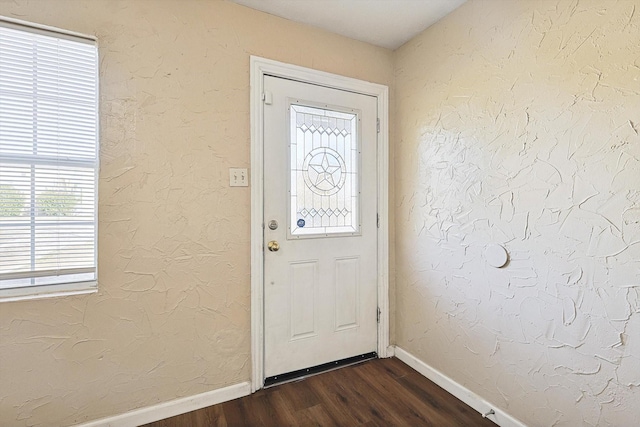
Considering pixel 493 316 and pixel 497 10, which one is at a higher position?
pixel 497 10

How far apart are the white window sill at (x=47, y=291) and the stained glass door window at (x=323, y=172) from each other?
44.5 inches

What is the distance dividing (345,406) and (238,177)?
1.48 meters

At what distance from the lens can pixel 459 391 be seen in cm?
181

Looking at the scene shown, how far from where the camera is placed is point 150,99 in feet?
5.29

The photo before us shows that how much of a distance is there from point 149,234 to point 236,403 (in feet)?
3.61

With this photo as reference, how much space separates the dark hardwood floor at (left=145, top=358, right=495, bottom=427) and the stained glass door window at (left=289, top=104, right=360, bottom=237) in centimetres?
98

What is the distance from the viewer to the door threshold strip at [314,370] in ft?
6.38

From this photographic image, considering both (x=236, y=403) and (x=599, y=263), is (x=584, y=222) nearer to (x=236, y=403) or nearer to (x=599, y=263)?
(x=599, y=263)

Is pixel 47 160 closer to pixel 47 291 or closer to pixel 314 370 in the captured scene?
pixel 47 291

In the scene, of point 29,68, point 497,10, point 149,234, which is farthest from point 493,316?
point 29,68

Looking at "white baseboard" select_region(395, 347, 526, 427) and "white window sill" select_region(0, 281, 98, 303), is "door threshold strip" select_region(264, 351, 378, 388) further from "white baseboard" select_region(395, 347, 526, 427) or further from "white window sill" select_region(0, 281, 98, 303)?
"white window sill" select_region(0, 281, 98, 303)

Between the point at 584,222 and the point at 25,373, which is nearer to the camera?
the point at 584,222

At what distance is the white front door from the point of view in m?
1.92

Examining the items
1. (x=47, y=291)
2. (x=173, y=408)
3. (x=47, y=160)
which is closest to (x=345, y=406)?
(x=173, y=408)
